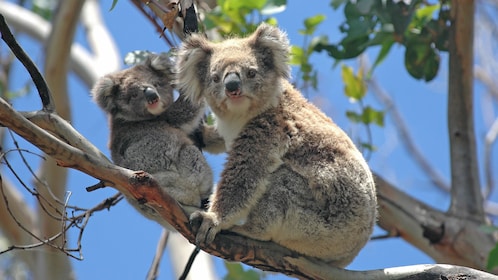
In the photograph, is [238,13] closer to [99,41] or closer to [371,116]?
[371,116]

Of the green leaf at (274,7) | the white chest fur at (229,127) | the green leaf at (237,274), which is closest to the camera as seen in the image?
the white chest fur at (229,127)

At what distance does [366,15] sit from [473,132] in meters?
1.57

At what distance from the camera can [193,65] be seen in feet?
15.3

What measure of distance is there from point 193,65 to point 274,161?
35.2 inches

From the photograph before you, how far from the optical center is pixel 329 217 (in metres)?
4.25

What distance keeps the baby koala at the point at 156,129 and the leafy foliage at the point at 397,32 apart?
1623 millimetres

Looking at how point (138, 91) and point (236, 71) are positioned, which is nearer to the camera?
point (236, 71)

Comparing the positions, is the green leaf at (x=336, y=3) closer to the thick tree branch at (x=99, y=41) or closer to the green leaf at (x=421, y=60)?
the green leaf at (x=421, y=60)

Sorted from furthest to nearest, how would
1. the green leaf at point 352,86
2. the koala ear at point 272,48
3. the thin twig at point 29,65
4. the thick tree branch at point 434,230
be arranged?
the green leaf at point 352,86 → the thick tree branch at point 434,230 → the koala ear at point 272,48 → the thin twig at point 29,65

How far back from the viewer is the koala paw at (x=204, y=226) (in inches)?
152

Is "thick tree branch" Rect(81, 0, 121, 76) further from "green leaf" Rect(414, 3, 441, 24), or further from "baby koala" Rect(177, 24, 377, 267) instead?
"baby koala" Rect(177, 24, 377, 267)

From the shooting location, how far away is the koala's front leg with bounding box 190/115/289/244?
3.93 m

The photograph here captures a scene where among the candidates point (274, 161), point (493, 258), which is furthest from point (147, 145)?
point (493, 258)

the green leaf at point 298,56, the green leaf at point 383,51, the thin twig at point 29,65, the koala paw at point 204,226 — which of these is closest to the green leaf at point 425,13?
the green leaf at point 383,51
